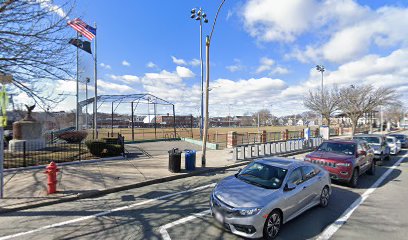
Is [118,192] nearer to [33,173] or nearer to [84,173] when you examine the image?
[84,173]

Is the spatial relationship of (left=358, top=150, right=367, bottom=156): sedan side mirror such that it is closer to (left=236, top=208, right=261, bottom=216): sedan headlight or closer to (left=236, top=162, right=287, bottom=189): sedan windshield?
(left=236, top=162, right=287, bottom=189): sedan windshield

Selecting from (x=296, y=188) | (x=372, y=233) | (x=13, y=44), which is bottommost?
(x=372, y=233)

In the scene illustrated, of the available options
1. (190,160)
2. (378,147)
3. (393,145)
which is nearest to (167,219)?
(190,160)

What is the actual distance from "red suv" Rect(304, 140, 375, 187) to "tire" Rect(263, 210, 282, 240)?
434 centimetres

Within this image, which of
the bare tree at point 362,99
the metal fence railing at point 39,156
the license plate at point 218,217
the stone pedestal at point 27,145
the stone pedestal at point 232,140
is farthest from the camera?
the bare tree at point 362,99

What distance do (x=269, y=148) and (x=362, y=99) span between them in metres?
22.2

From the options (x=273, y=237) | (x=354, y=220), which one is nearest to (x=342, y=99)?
(x=354, y=220)

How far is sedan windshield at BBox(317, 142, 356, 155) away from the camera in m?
8.70

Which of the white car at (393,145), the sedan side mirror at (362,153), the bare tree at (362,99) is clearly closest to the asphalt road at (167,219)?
the sedan side mirror at (362,153)

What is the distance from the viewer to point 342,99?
30.6 metres

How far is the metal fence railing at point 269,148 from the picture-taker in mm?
12867

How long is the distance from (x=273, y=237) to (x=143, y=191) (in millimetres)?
4476

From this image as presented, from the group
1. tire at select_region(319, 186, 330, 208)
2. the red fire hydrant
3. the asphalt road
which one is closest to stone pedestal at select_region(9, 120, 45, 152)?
the red fire hydrant

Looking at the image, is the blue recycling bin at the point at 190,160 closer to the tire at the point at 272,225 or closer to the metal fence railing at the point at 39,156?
the metal fence railing at the point at 39,156
